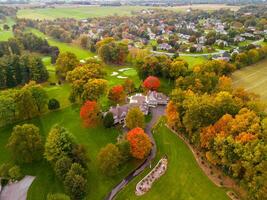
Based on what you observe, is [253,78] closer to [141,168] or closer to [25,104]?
[141,168]

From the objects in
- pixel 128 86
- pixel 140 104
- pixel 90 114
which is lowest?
pixel 128 86

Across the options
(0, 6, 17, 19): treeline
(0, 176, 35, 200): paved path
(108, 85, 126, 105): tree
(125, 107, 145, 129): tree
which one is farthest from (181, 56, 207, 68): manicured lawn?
(0, 6, 17, 19): treeline

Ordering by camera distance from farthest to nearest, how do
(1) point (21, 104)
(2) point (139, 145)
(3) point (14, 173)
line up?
1. (1) point (21, 104)
2. (2) point (139, 145)
3. (3) point (14, 173)

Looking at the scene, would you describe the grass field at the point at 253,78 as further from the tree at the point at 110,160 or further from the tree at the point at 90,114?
the tree at the point at 110,160

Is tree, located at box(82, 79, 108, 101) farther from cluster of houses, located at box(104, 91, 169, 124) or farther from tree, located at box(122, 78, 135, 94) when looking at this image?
tree, located at box(122, 78, 135, 94)

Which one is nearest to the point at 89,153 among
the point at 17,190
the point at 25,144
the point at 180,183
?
the point at 25,144

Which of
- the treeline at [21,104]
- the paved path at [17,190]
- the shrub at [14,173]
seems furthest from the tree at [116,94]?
the shrub at [14,173]
